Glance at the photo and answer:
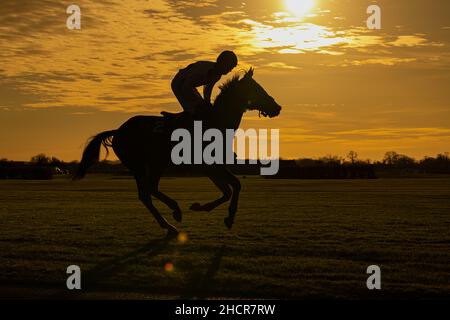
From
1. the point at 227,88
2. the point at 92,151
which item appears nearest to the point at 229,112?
the point at 227,88

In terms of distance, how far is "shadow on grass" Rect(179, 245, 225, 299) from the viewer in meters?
7.41

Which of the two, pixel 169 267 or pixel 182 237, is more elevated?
pixel 182 237

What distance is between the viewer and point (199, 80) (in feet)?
38.2

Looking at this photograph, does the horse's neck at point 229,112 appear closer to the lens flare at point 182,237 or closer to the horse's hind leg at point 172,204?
the horse's hind leg at point 172,204

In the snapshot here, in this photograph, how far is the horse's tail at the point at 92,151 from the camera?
1349 centimetres

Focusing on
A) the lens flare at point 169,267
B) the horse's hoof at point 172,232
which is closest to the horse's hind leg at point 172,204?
the horse's hoof at point 172,232

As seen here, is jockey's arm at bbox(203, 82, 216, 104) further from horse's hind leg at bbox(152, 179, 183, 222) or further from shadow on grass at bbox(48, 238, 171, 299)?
shadow on grass at bbox(48, 238, 171, 299)

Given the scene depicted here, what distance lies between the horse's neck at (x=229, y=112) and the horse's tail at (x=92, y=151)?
2.79 meters

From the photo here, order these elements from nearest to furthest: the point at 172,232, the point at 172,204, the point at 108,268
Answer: the point at 108,268 → the point at 172,204 → the point at 172,232

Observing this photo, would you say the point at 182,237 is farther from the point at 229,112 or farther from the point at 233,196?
the point at 229,112

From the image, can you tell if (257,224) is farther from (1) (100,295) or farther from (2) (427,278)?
(1) (100,295)

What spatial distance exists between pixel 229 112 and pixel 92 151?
3.54 m

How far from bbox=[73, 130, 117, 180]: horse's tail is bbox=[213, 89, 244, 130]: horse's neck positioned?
110 inches

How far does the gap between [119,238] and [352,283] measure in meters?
5.96
